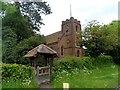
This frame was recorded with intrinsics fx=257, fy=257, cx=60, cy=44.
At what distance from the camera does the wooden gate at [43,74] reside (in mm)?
17408

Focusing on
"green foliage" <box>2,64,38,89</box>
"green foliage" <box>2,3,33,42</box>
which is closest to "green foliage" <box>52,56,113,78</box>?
"green foliage" <box>2,64,38,89</box>

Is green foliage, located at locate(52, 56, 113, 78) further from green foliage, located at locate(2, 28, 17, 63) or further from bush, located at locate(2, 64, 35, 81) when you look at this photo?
green foliage, located at locate(2, 28, 17, 63)

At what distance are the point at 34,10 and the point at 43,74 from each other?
733 inches

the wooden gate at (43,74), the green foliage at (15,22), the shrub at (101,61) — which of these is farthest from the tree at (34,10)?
the wooden gate at (43,74)

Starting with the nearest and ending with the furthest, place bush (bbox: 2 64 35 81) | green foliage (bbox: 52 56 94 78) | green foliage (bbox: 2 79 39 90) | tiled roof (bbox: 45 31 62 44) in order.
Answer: green foliage (bbox: 2 79 39 90) < bush (bbox: 2 64 35 81) < green foliage (bbox: 52 56 94 78) < tiled roof (bbox: 45 31 62 44)

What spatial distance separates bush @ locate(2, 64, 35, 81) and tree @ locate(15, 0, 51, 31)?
726 inches

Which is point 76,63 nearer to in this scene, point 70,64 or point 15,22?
point 70,64

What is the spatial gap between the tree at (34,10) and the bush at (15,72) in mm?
18450

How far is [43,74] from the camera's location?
17.7m

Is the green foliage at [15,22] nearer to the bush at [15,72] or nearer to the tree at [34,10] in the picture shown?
the tree at [34,10]

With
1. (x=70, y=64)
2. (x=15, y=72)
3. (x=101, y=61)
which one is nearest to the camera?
(x=15, y=72)

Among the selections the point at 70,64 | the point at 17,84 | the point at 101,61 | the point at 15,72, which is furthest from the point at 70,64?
the point at 17,84

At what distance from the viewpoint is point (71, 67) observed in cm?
2156

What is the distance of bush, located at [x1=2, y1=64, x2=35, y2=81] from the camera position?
613 inches
